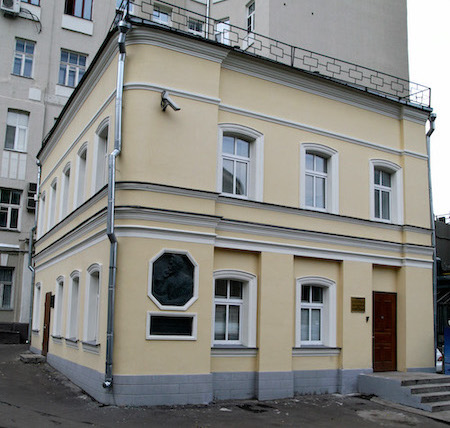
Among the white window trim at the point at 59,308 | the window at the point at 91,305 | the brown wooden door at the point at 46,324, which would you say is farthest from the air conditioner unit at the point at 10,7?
the window at the point at 91,305

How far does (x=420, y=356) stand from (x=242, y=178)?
7124 millimetres

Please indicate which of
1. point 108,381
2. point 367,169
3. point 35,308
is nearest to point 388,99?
point 367,169

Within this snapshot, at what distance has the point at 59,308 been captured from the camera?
56.2ft

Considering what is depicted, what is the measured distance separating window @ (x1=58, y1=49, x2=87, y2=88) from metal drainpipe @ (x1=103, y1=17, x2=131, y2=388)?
1864 centimetres

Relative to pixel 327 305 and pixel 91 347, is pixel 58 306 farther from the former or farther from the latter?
pixel 327 305

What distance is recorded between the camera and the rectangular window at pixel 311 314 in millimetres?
13969

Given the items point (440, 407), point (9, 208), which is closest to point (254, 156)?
point (440, 407)

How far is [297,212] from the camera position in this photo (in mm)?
13852

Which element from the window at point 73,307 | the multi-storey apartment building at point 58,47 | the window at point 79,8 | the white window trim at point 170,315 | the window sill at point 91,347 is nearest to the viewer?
the white window trim at point 170,315

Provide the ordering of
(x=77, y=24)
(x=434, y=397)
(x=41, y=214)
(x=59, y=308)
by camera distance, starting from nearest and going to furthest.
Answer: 1. (x=434, y=397)
2. (x=59, y=308)
3. (x=41, y=214)
4. (x=77, y=24)

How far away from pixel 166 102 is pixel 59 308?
842 centimetres

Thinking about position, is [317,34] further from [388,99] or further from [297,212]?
[297,212]

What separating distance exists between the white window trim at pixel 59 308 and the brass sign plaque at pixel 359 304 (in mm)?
8461

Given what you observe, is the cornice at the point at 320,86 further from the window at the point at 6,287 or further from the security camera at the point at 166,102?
the window at the point at 6,287
